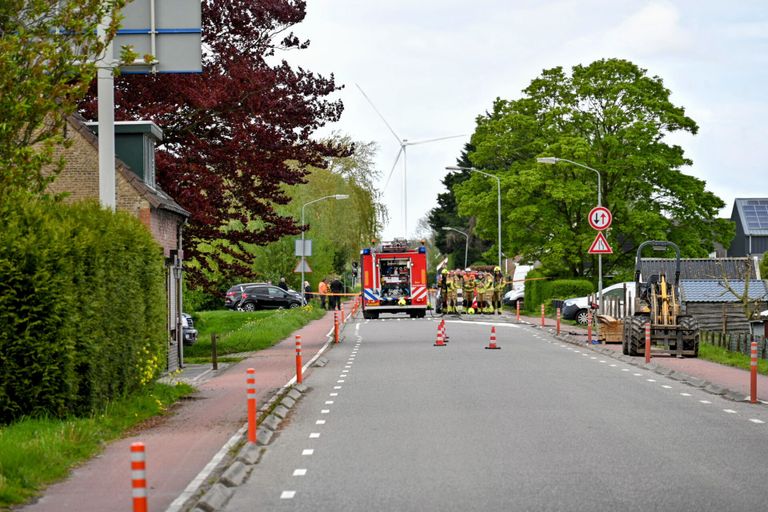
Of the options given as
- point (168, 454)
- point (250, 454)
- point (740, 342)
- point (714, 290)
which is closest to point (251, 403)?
point (250, 454)

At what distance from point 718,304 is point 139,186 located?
741 inches

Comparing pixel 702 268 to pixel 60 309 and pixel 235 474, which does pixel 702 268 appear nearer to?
pixel 60 309

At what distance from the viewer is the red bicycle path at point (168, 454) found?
1038 centimetres

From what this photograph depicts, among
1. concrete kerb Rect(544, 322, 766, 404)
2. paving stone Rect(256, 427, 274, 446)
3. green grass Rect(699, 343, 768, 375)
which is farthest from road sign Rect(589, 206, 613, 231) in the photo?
paving stone Rect(256, 427, 274, 446)

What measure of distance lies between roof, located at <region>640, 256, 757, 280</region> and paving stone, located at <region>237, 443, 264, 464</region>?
27795mm

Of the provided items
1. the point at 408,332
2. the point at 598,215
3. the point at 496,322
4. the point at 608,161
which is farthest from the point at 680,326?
the point at 608,161

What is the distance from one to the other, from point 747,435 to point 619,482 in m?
4.03

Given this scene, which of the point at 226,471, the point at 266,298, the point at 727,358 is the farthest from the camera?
the point at 266,298

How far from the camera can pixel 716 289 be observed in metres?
37.9

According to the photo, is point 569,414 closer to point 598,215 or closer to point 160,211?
point 160,211

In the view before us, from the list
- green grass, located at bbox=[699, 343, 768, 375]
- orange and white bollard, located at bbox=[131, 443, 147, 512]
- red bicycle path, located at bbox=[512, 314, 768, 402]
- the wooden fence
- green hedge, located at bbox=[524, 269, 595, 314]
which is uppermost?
green hedge, located at bbox=[524, 269, 595, 314]

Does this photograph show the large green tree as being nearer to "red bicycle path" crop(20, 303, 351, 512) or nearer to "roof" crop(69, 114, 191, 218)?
"roof" crop(69, 114, 191, 218)

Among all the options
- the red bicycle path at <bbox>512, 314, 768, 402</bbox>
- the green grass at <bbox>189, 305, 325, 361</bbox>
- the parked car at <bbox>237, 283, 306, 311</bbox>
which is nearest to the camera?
the red bicycle path at <bbox>512, 314, 768, 402</bbox>

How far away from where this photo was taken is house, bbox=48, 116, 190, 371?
2541cm
